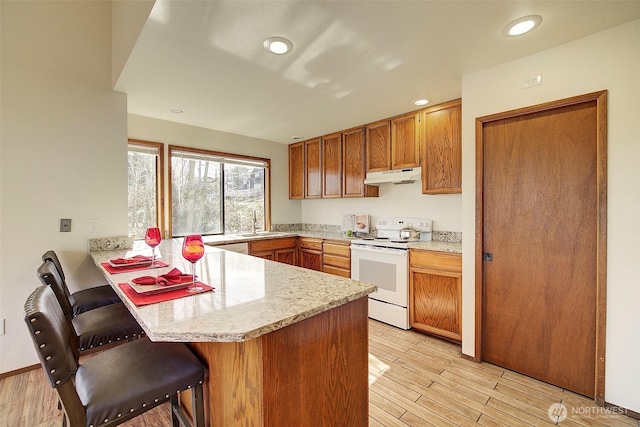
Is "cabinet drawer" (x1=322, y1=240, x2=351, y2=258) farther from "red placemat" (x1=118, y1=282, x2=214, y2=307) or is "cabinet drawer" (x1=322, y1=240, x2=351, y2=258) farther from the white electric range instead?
"red placemat" (x1=118, y1=282, x2=214, y2=307)

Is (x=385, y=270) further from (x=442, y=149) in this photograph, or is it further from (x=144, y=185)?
(x=144, y=185)

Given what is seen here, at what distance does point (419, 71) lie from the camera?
7.24 ft

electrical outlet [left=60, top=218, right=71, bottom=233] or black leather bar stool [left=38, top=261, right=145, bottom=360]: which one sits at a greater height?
electrical outlet [left=60, top=218, right=71, bottom=233]

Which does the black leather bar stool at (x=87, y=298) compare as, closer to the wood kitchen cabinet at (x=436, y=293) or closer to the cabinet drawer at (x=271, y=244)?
the cabinet drawer at (x=271, y=244)

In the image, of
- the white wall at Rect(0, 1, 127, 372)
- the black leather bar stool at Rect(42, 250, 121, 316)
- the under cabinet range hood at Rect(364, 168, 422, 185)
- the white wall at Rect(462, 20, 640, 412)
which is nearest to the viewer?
the white wall at Rect(462, 20, 640, 412)

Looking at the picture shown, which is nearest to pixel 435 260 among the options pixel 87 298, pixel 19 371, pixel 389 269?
pixel 389 269

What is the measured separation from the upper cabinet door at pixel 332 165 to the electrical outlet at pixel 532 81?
225cm

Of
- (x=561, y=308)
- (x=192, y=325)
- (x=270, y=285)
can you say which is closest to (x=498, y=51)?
(x=561, y=308)

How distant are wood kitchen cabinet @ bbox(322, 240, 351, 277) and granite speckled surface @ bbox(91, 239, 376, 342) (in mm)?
1813

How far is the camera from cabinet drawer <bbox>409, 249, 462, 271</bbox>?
256 centimetres

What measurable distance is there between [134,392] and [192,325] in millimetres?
423

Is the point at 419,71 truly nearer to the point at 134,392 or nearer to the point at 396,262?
the point at 396,262

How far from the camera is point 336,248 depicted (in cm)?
365

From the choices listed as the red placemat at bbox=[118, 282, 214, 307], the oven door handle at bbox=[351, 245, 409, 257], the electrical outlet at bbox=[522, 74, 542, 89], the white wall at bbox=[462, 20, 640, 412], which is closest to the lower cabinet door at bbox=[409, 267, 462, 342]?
the oven door handle at bbox=[351, 245, 409, 257]
